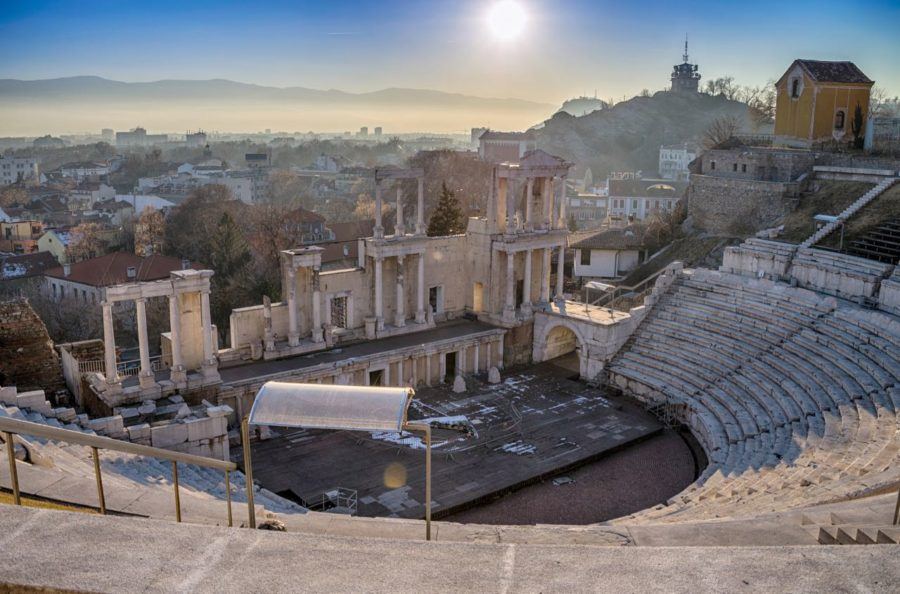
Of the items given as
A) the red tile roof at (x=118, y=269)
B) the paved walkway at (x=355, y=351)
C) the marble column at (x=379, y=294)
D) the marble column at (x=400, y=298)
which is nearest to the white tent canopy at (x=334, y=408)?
the paved walkway at (x=355, y=351)

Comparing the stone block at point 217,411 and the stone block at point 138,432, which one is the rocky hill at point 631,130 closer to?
the stone block at point 217,411

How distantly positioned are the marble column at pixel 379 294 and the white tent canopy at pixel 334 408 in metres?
21.2

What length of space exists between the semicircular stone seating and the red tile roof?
27581 mm

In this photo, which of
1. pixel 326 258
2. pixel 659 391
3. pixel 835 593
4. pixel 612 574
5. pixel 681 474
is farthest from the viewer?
pixel 326 258

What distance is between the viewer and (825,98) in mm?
44844

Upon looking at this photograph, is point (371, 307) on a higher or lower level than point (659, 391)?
higher

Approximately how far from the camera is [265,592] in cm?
417

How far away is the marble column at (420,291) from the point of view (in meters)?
29.9

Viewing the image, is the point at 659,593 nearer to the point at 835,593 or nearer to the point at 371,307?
the point at 835,593

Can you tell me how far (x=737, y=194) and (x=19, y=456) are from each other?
39.0 m

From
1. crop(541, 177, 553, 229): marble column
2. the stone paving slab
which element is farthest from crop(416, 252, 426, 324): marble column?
crop(541, 177, 553, 229): marble column

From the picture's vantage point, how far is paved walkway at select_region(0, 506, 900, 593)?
4.21 meters

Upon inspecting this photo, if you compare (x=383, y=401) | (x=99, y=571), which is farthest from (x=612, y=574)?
(x=383, y=401)

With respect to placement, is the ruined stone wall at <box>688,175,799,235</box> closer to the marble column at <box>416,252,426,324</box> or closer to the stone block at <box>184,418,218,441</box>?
the marble column at <box>416,252,426,324</box>
